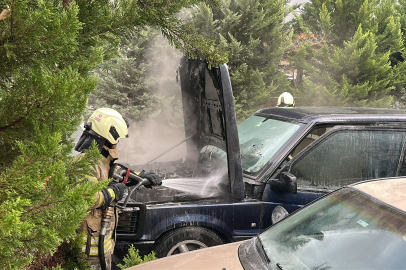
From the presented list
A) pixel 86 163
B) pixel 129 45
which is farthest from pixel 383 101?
pixel 86 163

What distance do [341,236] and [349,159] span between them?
1.69m

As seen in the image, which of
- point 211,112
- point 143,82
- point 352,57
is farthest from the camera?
point 352,57

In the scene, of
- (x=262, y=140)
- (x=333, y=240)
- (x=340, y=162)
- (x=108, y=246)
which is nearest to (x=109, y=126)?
(x=108, y=246)

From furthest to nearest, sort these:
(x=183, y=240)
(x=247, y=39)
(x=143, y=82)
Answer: (x=247, y=39)
(x=143, y=82)
(x=183, y=240)

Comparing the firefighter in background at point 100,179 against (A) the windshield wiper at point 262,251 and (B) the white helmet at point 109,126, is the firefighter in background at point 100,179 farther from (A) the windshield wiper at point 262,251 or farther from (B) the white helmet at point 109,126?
(A) the windshield wiper at point 262,251

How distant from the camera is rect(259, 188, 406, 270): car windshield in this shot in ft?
6.90

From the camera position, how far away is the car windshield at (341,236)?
82.8 inches

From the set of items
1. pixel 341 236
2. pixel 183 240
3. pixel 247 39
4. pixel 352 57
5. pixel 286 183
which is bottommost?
pixel 183 240

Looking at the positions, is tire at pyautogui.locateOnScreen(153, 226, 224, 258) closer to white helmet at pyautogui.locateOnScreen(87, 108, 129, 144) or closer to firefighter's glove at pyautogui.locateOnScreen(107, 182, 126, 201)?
firefighter's glove at pyautogui.locateOnScreen(107, 182, 126, 201)

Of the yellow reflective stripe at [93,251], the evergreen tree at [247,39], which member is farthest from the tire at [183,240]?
the evergreen tree at [247,39]

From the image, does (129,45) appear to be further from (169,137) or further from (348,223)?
(348,223)

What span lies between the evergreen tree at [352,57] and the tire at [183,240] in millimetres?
11891

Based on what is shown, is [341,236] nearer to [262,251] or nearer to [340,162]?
[262,251]

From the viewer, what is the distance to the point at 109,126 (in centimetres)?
318
